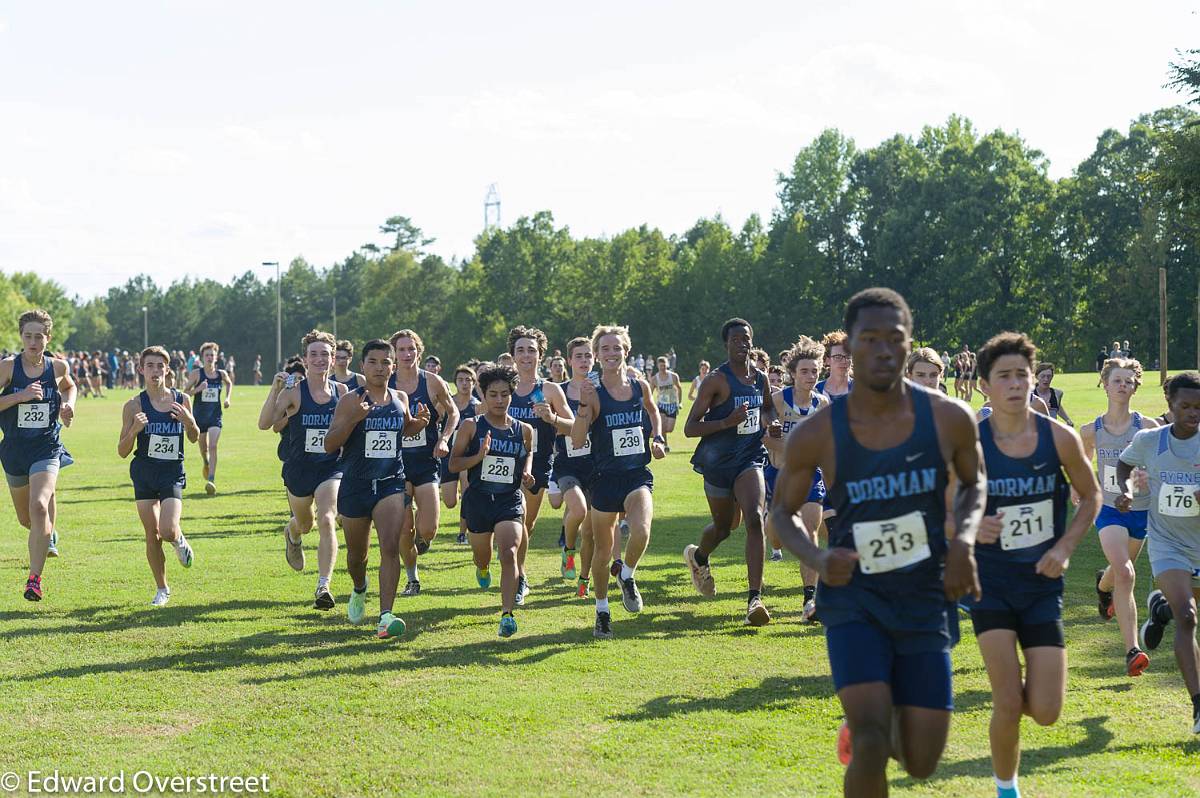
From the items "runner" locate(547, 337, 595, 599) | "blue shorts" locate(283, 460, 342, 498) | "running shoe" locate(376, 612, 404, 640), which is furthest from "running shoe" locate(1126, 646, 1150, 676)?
"blue shorts" locate(283, 460, 342, 498)

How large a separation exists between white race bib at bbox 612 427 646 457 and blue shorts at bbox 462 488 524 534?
845mm

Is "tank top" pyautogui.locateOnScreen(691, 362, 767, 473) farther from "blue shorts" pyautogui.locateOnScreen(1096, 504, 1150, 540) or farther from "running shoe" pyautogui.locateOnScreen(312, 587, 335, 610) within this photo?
"running shoe" pyautogui.locateOnScreen(312, 587, 335, 610)

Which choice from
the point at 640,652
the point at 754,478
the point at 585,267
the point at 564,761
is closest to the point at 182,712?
the point at 564,761

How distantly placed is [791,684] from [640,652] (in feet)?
4.56

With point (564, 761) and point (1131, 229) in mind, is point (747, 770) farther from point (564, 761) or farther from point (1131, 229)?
point (1131, 229)

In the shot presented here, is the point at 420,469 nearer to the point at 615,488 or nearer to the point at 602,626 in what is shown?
the point at 615,488

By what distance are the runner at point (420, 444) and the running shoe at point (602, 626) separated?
1.97 metres

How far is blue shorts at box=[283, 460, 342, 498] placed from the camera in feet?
36.8

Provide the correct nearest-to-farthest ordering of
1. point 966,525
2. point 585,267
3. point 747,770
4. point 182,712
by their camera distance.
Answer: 1. point 966,525
2. point 747,770
3. point 182,712
4. point 585,267

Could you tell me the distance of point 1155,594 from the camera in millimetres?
7918

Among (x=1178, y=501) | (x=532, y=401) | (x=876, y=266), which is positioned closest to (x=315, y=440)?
(x=532, y=401)

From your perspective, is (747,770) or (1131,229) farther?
(1131,229)

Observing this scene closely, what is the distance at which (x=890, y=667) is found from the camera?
461 cm

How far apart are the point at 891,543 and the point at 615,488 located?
5503mm
